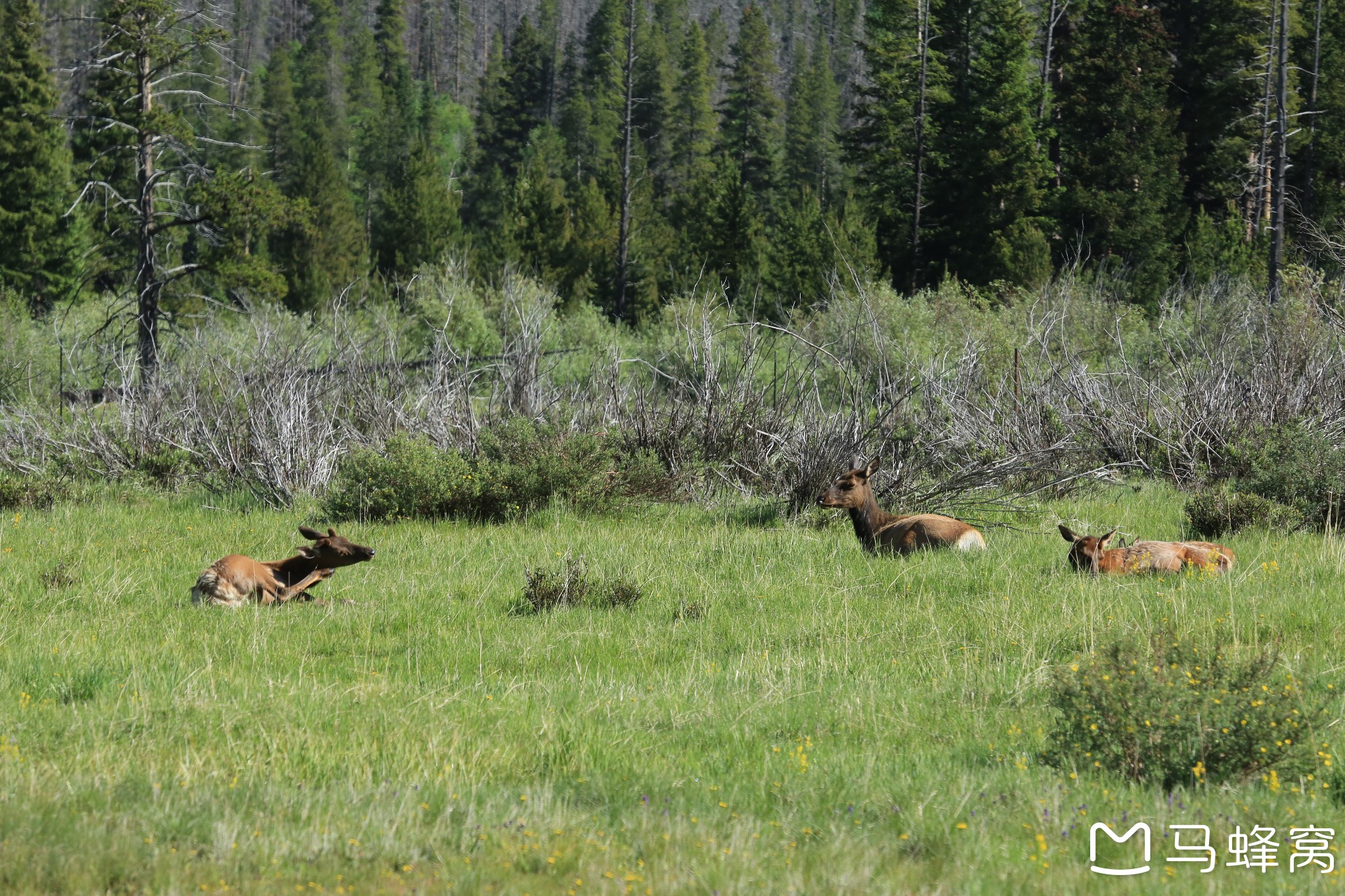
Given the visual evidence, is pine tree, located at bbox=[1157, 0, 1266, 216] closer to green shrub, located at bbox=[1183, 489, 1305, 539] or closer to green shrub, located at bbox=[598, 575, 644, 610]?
green shrub, located at bbox=[1183, 489, 1305, 539]

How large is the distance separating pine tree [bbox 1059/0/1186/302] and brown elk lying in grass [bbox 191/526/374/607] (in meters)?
38.6

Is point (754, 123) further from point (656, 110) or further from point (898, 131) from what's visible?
point (898, 131)

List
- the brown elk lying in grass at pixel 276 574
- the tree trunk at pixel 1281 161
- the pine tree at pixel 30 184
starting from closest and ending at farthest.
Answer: the brown elk lying in grass at pixel 276 574
the tree trunk at pixel 1281 161
the pine tree at pixel 30 184

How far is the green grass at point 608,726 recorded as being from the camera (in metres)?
3.96

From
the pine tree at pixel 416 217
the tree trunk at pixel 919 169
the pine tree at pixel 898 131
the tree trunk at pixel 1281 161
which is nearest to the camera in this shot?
the tree trunk at pixel 1281 161

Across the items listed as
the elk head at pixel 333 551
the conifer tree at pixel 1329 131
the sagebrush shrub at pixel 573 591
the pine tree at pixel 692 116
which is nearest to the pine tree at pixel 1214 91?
the conifer tree at pixel 1329 131

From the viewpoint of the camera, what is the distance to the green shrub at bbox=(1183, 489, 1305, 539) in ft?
35.2

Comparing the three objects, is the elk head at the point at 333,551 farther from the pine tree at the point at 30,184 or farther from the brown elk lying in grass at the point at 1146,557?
the pine tree at the point at 30,184

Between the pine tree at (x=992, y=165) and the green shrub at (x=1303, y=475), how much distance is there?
32.9 m

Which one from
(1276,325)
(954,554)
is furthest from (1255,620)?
(1276,325)

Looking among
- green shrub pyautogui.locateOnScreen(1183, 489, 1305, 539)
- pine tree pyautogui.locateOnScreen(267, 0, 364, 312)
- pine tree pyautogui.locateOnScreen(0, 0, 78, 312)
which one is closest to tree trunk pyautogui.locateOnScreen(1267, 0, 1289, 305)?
green shrub pyautogui.locateOnScreen(1183, 489, 1305, 539)

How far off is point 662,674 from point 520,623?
4.95 feet

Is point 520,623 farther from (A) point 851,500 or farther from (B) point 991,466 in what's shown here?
(B) point 991,466

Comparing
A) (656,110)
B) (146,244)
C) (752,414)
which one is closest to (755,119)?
(656,110)
